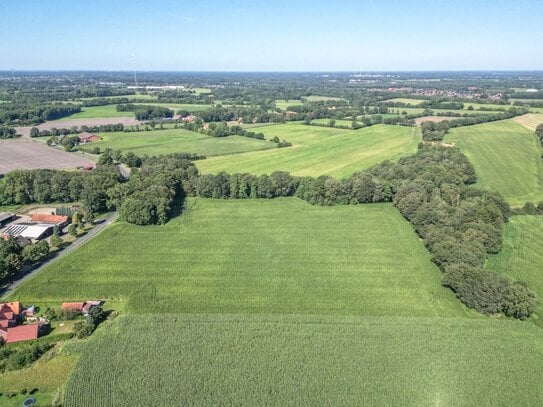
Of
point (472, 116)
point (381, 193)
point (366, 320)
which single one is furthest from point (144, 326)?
point (472, 116)

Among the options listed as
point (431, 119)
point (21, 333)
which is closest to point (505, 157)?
point (431, 119)

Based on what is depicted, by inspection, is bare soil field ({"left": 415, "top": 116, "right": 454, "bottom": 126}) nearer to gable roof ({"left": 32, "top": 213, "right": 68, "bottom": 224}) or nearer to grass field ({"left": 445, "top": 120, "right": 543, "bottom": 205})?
grass field ({"left": 445, "top": 120, "right": 543, "bottom": 205})

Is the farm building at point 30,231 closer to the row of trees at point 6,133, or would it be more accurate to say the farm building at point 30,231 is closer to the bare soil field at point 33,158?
the bare soil field at point 33,158

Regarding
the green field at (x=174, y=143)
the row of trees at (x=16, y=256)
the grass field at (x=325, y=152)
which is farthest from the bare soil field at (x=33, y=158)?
the row of trees at (x=16, y=256)

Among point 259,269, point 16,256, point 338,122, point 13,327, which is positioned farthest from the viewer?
point 338,122

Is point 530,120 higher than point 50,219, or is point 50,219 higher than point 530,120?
point 530,120

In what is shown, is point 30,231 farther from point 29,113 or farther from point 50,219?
point 29,113

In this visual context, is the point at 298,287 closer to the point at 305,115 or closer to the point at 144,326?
the point at 144,326
